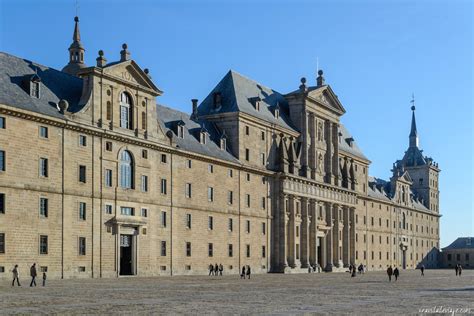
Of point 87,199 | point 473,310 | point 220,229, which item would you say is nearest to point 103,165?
point 87,199

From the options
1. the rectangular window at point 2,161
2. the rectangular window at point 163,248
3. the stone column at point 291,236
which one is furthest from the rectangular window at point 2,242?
the stone column at point 291,236

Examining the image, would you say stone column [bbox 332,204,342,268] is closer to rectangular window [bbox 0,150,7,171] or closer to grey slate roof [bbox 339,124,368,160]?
grey slate roof [bbox 339,124,368,160]

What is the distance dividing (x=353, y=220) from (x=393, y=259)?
31.1 metres

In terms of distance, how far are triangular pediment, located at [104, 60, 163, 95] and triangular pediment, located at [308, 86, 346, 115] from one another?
32.8 meters

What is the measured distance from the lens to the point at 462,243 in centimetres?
17812

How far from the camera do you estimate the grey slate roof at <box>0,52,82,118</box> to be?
173 ft

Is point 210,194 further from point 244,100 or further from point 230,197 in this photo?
point 244,100

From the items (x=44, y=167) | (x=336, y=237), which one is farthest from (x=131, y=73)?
(x=336, y=237)

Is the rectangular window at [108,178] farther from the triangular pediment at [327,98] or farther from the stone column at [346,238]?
the stone column at [346,238]

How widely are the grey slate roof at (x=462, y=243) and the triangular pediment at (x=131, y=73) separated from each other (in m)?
127

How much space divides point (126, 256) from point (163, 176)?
335 inches

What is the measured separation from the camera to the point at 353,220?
106 metres

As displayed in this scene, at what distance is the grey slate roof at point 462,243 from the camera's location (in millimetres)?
176250

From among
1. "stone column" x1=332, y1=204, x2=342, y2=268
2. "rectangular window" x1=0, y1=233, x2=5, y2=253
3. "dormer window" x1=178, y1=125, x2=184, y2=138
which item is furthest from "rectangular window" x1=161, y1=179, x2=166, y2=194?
"stone column" x1=332, y1=204, x2=342, y2=268
